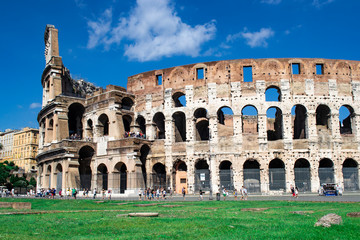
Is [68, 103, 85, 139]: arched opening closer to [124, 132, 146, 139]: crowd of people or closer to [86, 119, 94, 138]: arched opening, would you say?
[86, 119, 94, 138]: arched opening

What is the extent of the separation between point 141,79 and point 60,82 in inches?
399

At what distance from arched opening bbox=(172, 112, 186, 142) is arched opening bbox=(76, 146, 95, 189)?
880 centimetres

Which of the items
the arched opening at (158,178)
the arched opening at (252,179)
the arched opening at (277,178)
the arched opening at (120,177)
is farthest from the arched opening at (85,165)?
the arched opening at (277,178)

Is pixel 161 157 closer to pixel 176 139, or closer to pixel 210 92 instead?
pixel 176 139

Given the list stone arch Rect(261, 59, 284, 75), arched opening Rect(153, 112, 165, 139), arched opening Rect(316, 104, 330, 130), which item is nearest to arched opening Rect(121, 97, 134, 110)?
arched opening Rect(153, 112, 165, 139)

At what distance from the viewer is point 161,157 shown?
35906 millimetres

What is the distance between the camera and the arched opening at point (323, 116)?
34469mm

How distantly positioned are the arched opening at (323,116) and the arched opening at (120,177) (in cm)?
1874

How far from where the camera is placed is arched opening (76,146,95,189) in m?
36.9

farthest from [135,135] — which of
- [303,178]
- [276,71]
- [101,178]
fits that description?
[303,178]

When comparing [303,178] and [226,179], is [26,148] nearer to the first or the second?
[226,179]

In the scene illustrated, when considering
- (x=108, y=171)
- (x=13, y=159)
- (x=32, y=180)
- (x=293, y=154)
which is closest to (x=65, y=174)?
(x=108, y=171)

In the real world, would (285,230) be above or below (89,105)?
below

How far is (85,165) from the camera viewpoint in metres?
39.2
